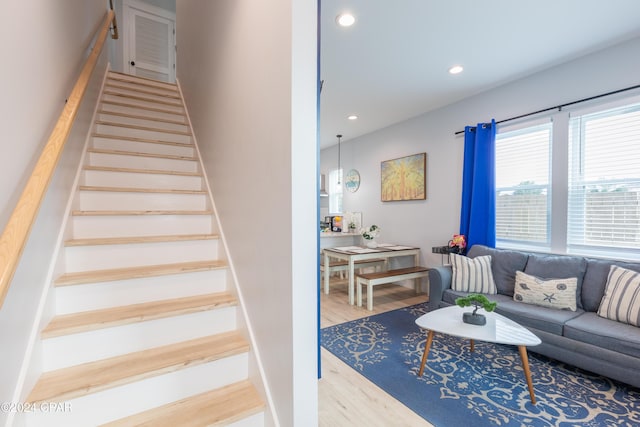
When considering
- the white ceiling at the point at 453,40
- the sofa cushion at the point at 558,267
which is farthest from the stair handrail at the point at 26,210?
the sofa cushion at the point at 558,267

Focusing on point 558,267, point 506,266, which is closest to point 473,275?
point 506,266

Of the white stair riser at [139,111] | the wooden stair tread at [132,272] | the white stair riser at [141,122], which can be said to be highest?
the white stair riser at [139,111]

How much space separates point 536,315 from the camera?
243 cm

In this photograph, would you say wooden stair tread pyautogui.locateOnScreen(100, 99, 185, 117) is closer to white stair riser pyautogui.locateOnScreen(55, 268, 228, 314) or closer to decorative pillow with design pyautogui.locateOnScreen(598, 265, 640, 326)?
white stair riser pyautogui.locateOnScreen(55, 268, 228, 314)

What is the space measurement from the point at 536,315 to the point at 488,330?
2.47 feet

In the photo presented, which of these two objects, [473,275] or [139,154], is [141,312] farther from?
[473,275]

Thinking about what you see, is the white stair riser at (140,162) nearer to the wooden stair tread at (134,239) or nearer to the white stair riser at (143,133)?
the white stair riser at (143,133)

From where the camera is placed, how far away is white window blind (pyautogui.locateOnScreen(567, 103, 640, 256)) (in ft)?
8.44

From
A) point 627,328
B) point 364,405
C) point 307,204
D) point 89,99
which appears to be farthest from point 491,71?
point 89,99

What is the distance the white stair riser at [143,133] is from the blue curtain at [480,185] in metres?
3.36

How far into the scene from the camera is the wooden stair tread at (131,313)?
134 cm

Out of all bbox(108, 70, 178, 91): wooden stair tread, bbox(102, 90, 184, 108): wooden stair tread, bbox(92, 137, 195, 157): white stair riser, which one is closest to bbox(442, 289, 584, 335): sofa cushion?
bbox(92, 137, 195, 157): white stair riser

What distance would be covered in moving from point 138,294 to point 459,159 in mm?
3934

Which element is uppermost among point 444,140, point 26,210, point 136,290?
point 444,140
